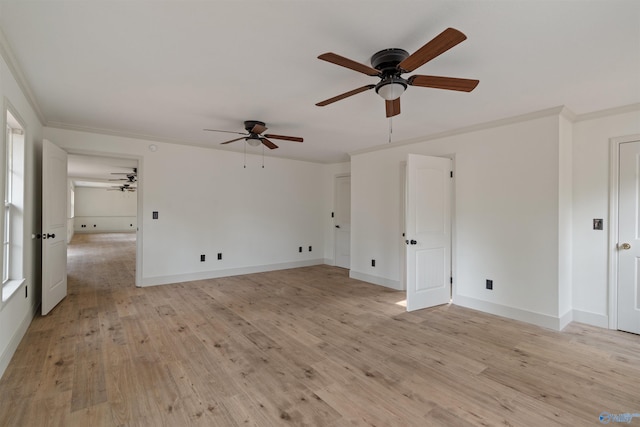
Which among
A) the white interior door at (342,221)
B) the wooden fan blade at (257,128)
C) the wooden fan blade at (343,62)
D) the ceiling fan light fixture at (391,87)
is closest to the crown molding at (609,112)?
the ceiling fan light fixture at (391,87)

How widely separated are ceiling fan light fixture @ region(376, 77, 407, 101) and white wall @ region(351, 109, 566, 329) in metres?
2.10

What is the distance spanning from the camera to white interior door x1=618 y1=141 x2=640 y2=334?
122 inches

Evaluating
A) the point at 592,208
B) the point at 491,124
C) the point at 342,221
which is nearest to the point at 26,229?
the point at 342,221

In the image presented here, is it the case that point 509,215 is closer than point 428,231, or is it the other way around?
point 509,215

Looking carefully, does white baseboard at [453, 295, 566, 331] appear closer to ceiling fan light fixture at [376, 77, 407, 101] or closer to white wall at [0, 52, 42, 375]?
ceiling fan light fixture at [376, 77, 407, 101]

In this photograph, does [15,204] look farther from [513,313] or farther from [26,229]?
[513,313]

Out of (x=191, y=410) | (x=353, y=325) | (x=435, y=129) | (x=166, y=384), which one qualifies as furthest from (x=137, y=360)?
(x=435, y=129)

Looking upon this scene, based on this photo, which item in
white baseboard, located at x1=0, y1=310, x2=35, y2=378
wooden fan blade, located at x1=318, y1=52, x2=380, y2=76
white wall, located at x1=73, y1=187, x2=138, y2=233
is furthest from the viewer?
white wall, located at x1=73, y1=187, x2=138, y2=233

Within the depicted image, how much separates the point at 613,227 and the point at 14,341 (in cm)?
591

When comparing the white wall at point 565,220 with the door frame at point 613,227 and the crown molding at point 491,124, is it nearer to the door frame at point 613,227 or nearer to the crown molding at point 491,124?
the crown molding at point 491,124

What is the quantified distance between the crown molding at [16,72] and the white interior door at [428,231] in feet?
12.4

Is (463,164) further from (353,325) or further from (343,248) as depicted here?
(343,248)

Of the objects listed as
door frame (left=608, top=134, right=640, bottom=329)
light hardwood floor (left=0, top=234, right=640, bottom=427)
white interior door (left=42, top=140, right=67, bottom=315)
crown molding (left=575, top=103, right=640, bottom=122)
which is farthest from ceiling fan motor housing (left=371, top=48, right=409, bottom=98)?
white interior door (left=42, top=140, right=67, bottom=315)

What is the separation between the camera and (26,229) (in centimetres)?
318
